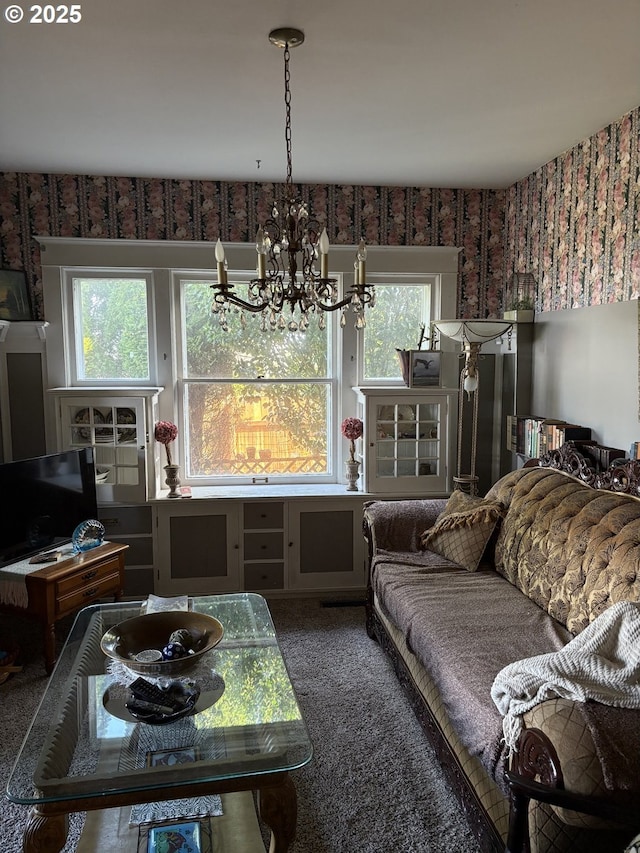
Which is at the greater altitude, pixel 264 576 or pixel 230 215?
pixel 230 215

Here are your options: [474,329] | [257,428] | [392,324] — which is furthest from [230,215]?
[474,329]

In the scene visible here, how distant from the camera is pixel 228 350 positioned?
4156 millimetres

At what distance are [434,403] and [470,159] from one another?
1.46 metres

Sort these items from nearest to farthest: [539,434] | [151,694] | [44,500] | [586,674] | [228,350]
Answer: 1. [586,674]
2. [151,694]
3. [44,500]
4. [539,434]
5. [228,350]

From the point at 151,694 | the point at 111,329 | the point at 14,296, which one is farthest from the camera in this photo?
the point at 111,329

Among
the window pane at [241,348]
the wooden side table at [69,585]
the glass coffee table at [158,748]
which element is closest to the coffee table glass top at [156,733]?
the glass coffee table at [158,748]

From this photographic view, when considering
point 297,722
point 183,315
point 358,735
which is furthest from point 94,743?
point 183,315

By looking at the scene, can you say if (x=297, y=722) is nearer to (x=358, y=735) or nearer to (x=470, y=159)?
(x=358, y=735)

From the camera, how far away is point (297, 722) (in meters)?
1.90

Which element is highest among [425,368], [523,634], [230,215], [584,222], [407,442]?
[230,215]

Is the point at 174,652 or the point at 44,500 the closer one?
the point at 174,652

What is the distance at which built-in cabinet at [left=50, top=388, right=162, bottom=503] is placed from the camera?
12.3ft

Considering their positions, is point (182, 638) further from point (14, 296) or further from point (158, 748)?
point (14, 296)

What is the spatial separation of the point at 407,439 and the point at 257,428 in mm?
1004
